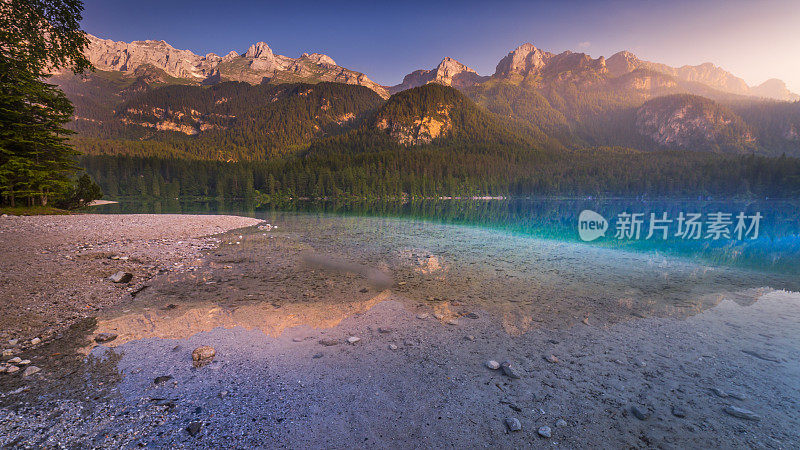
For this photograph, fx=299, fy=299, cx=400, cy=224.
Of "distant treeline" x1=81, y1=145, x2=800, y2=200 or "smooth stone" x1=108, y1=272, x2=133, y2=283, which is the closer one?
"smooth stone" x1=108, y1=272, x2=133, y2=283

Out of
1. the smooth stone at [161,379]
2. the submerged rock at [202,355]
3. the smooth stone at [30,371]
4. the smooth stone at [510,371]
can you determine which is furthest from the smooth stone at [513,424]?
the smooth stone at [30,371]

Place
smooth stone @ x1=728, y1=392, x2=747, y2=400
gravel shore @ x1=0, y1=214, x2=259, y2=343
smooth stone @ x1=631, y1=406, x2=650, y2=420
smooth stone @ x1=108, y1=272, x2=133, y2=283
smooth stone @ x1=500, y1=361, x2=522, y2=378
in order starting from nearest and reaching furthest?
smooth stone @ x1=631, y1=406, x2=650, y2=420
smooth stone @ x1=728, y1=392, x2=747, y2=400
smooth stone @ x1=500, y1=361, x2=522, y2=378
gravel shore @ x1=0, y1=214, x2=259, y2=343
smooth stone @ x1=108, y1=272, x2=133, y2=283

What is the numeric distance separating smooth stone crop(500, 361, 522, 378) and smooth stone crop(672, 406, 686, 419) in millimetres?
2841

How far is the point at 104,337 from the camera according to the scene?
803 centimetres

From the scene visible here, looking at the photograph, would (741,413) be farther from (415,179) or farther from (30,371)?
(415,179)

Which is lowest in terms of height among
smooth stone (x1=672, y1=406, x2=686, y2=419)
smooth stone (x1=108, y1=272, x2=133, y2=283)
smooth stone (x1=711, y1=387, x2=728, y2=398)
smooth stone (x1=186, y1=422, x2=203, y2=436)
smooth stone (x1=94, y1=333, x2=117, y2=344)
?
smooth stone (x1=672, y1=406, x2=686, y2=419)

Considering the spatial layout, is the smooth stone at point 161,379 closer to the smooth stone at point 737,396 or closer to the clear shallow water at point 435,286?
the clear shallow water at point 435,286

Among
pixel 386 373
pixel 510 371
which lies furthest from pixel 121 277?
pixel 510 371

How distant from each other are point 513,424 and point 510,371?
5.73 ft

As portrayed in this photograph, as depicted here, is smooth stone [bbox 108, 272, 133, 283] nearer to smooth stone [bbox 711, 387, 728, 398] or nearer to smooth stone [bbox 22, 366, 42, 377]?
smooth stone [bbox 22, 366, 42, 377]

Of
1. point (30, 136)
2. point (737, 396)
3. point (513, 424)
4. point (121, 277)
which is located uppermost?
point (30, 136)

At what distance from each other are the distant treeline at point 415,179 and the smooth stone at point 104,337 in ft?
464

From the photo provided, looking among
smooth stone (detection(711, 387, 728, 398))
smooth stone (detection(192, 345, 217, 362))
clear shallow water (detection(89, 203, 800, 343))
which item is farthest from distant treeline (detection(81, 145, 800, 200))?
smooth stone (detection(711, 387, 728, 398))

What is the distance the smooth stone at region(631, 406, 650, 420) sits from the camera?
5716 millimetres
